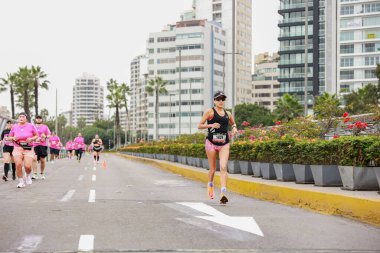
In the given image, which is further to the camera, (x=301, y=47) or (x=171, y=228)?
(x=301, y=47)

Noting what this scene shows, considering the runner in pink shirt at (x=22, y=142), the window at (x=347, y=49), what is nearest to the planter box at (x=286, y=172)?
the runner in pink shirt at (x=22, y=142)

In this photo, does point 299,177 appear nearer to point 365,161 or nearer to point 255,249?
point 365,161

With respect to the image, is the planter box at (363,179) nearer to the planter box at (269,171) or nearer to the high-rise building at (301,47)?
the planter box at (269,171)

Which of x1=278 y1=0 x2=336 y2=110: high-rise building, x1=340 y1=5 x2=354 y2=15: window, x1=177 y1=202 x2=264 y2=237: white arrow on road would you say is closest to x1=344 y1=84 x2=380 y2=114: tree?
x1=340 y1=5 x2=354 y2=15: window

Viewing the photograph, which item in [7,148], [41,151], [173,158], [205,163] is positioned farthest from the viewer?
Answer: [173,158]

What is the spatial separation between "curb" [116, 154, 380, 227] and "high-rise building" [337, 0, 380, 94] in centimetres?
8683

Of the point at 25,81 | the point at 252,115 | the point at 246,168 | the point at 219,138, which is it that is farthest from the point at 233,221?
the point at 252,115

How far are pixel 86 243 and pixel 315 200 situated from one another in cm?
545

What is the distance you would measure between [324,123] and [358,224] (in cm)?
811

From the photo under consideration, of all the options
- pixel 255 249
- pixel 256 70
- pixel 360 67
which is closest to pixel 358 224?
pixel 255 249

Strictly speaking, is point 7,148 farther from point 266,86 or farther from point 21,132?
point 266,86

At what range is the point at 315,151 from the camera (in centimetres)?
1186

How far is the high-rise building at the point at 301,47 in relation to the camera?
4461 inches

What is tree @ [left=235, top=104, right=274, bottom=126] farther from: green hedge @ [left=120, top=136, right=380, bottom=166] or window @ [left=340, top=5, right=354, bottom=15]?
green hedge @ [left=120, top=136, right=380, bottom=166]
